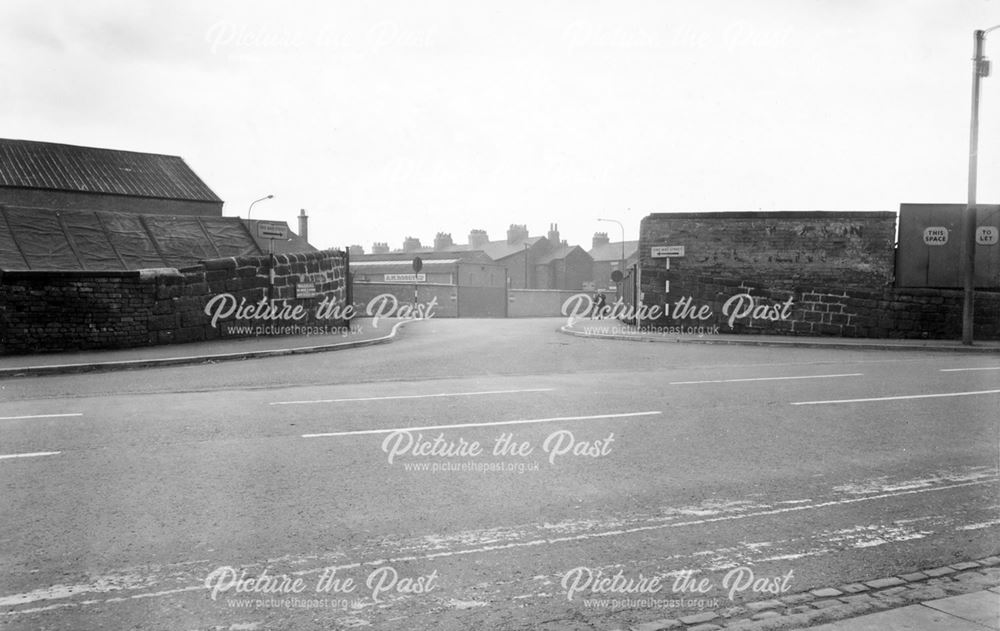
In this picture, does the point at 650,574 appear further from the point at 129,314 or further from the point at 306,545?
the point at 129,314

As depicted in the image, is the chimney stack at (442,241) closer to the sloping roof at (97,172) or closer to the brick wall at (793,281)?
the sloping roof at (97,172)

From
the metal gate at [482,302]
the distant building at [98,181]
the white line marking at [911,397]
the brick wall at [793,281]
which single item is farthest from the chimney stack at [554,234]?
the white line marking at [911,397]

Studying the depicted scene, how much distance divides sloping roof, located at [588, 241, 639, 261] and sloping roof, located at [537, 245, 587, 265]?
109 inches

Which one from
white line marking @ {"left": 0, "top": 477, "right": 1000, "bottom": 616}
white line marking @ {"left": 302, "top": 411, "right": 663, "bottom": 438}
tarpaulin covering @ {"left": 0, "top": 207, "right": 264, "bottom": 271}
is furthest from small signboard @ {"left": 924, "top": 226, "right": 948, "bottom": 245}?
tarpaulin covering @ {"left": 0, "top": 207, "right": 264, "bottom": 271}

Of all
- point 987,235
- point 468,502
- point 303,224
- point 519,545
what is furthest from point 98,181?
point 519,545

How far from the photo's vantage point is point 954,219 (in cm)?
2120

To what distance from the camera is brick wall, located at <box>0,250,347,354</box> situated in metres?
14.0

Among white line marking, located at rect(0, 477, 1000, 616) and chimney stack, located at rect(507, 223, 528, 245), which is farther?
chimney stack, located at rect(507, 223, 528, 245)

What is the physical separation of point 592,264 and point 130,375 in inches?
2882

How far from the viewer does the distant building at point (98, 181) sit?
39594 mm

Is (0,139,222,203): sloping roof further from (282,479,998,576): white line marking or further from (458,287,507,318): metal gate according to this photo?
(282,479,998,576): white line marking

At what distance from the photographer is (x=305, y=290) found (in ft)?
63.1

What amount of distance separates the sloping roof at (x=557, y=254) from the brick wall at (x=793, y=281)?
56274mm

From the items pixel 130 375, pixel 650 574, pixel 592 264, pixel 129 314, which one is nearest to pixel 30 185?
pixel 129 314
